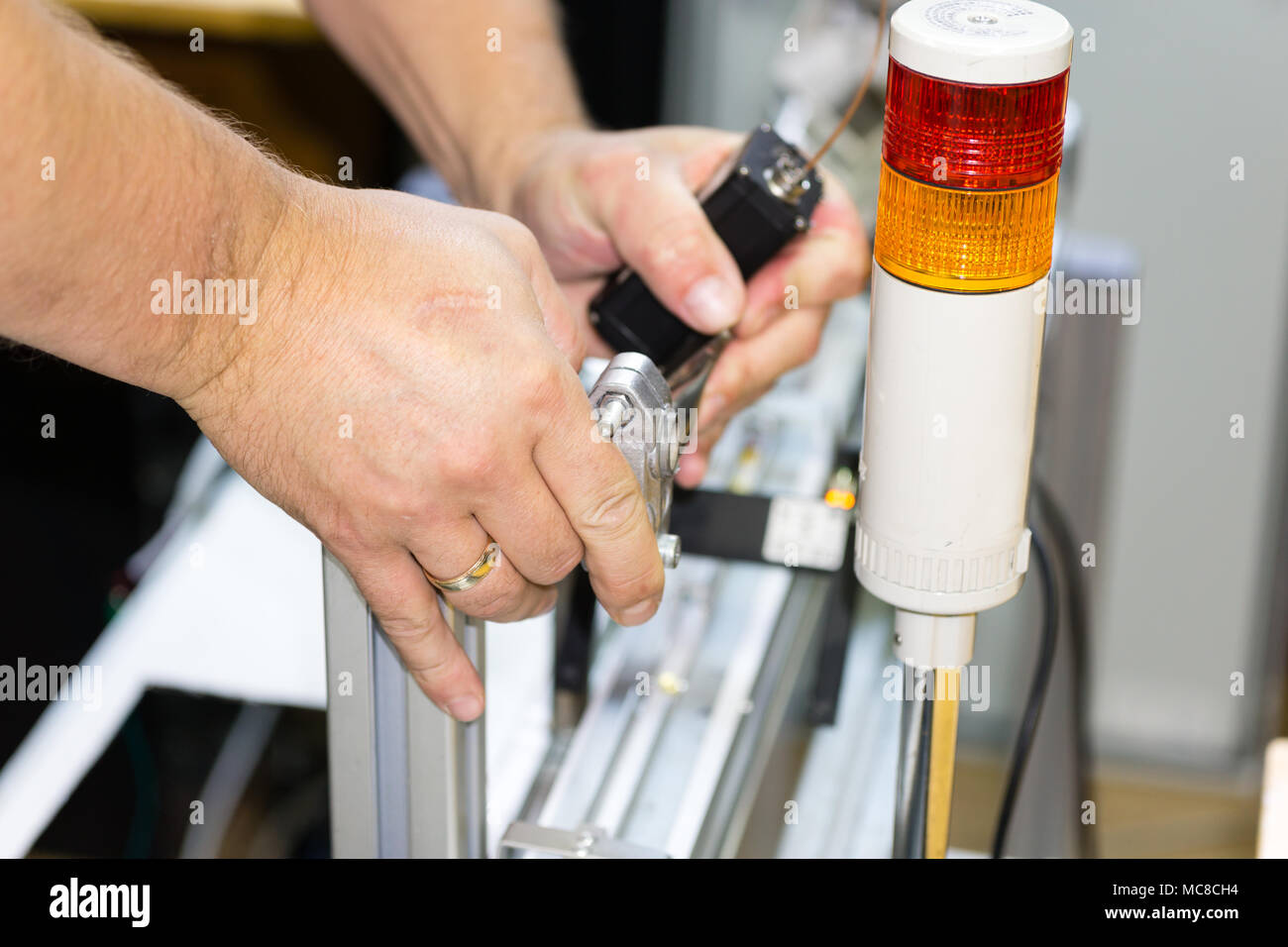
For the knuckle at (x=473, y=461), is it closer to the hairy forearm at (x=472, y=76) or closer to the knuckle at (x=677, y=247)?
the knuckle at (x=677, y=247)

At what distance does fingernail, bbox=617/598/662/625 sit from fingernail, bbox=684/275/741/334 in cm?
18

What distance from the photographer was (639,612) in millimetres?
714

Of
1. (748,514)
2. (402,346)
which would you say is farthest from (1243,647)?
(402,346)

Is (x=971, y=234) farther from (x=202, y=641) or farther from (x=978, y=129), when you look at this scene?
(x=202, y=641)

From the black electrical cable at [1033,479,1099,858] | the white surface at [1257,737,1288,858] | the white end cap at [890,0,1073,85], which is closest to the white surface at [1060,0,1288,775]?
the black electrical cable at [1033,479,1099,858]

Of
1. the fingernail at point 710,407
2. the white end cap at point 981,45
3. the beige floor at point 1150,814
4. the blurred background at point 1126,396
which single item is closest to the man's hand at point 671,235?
the fingernail at point 710,407

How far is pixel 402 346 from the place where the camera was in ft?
1.93

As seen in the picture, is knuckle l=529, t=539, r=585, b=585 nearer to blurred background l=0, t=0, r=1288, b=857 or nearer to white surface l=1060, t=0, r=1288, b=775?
blurred background l=0, t=0, r=1288, b=857

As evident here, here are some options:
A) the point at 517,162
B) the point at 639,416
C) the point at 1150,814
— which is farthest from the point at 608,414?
the point at 1150,814

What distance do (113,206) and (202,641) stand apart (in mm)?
514

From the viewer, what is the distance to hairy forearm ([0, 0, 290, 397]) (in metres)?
0.50

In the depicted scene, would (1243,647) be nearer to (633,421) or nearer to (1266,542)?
(1266,542)

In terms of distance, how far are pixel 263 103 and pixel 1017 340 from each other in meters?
2.04

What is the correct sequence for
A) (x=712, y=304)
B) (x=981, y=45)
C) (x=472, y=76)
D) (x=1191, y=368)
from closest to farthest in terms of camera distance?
(x=981, y=45)
(x=712, y=304)
(x=472, y=76)
(x=1191, y=368)
